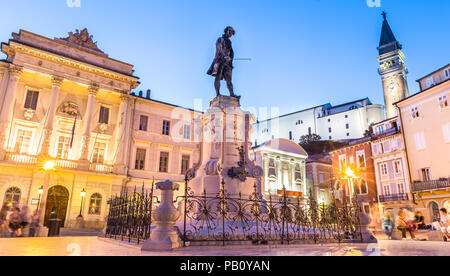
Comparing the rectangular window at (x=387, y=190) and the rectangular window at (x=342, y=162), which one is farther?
the rectangular window at (x=342, y=162)

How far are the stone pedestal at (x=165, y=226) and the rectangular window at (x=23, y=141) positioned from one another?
2295cm

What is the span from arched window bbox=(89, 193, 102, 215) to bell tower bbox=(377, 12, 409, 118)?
230 feet

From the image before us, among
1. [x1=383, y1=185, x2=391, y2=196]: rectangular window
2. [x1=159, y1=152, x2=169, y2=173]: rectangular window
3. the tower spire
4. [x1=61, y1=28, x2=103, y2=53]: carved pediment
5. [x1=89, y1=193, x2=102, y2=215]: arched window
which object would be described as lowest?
[x1=89, y1=193, x2=102, y2=215]: arched window

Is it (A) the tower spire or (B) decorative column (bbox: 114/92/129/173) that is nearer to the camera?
(B) decorative column (bbox: 114/92/129/173)

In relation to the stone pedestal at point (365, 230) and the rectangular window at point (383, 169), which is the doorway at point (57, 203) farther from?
the rectangular window at point (383, 169)

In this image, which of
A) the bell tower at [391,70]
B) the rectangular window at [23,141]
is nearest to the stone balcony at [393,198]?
the rectangular window at [23,141]

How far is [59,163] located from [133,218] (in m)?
19.2

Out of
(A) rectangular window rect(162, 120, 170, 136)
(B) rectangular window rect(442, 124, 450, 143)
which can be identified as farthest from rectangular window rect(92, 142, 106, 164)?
(B) rectangular window rect(442, 124, 450, 143)

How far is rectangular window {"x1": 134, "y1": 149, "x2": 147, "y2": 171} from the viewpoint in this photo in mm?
28666

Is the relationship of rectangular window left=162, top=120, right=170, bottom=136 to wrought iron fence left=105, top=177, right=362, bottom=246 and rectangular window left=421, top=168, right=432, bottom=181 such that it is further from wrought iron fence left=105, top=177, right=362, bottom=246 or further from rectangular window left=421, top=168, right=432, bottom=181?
rectangular window left=421, top=168, right=432, bottom=181

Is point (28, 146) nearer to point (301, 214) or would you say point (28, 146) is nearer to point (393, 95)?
point (301, 214)

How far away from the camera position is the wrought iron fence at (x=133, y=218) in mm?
7328

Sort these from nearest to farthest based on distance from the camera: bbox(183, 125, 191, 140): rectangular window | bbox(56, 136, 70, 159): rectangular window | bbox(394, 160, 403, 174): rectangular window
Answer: bbox(56, 136, 70, 159): rectangular window, bbox(394, 160, 403, 174): rectangular window, bbox(183, 125, 191, 140): rectangular window
